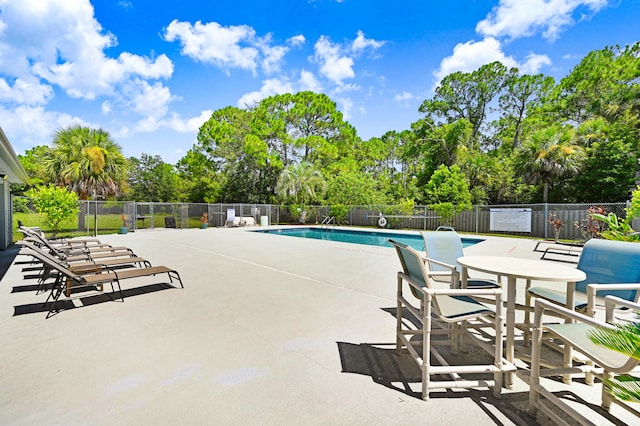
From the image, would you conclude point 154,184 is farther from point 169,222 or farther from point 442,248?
point 442,248

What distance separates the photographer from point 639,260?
2.65 m

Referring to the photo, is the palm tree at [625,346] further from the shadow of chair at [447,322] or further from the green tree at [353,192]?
the green tree at [353,192]

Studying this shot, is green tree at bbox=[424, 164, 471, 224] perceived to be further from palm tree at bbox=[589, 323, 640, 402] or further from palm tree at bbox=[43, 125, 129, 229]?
palm tree at bbox=[43, 125, 129, 229]

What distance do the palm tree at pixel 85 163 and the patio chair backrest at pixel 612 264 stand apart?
1885cm

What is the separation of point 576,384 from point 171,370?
10.3 ft

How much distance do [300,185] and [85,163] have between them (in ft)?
42.3

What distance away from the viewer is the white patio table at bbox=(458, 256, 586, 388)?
2223mm

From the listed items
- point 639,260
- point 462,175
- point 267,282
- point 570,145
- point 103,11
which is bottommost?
point 267,282

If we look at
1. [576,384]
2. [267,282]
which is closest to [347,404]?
[576,384]

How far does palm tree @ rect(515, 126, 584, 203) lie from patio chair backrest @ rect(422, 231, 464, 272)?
16297mm

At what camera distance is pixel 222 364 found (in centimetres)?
261

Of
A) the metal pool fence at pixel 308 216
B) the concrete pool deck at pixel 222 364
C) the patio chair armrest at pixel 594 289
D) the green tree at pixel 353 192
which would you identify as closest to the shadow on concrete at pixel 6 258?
the concrete pool deck at pixel 222 364

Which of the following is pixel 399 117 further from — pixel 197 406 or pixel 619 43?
pixel 197 406

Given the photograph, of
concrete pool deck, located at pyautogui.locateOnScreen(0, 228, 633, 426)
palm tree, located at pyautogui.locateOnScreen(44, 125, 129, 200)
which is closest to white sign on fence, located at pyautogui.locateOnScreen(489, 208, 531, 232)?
concrete pool deck, located at pyautogui.locateOnScreen(0, 228, 633, 426)
